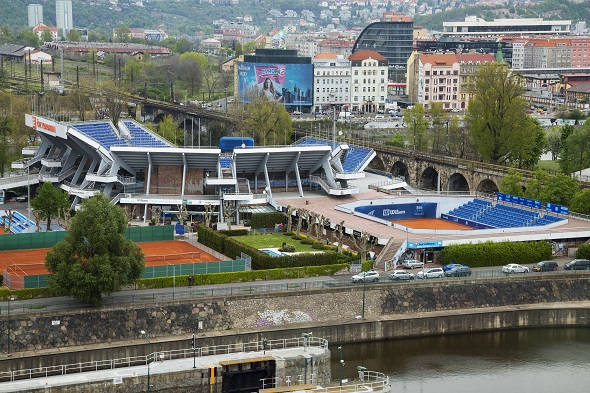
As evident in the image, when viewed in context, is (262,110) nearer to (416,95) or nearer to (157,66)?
(416,95)

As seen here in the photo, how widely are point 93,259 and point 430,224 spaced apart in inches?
1247

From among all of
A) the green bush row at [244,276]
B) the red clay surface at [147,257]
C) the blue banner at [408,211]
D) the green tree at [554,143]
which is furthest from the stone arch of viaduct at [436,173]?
the green bush row at [244,276]

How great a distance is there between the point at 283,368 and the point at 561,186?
3800cm

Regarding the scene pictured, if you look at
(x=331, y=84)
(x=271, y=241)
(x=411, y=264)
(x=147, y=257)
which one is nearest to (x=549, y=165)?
(x=271, y=241)

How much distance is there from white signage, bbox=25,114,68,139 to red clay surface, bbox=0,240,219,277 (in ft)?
53.9

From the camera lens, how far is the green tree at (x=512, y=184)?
3359 inches

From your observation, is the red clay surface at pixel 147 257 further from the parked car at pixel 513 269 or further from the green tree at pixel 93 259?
the parked car at pixel 513 269

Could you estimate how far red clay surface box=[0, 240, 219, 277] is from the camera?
2484 inches

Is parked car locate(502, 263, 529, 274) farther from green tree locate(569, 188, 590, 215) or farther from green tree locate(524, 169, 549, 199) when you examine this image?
green tree locate(524, 169, 549, 199)

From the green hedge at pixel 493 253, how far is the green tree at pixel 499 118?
100 ft

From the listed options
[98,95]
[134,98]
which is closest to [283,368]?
[98,95]

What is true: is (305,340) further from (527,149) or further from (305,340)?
(527,149)

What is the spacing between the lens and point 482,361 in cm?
5603

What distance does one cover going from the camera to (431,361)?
2195 inches
